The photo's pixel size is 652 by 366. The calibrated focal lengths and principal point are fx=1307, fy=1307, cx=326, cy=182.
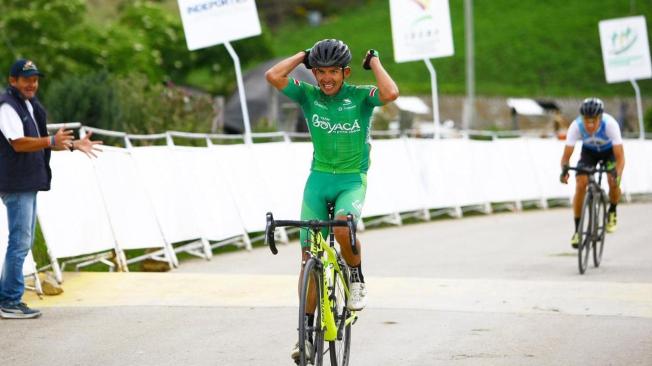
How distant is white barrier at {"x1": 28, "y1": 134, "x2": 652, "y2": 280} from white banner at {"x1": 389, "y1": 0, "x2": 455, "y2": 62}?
172 centimetres

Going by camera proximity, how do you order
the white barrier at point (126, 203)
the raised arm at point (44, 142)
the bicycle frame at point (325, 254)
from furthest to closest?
the white barrier at point (126, 203) < the raised arm at point (44, 142) < the bicycle frame at point (325, 254)

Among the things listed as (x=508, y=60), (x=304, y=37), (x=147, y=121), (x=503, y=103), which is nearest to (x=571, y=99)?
(x=503, y=103)

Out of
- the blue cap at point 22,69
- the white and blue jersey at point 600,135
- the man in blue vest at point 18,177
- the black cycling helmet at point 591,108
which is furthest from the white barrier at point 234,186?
the black cycling helmet at point 591,108

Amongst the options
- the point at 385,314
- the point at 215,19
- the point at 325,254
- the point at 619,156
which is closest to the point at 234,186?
the point at 215,19

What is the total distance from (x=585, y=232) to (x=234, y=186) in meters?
4.61

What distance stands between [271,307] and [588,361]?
135 inches

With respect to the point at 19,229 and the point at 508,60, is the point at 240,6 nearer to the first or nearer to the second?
the point at 19,229

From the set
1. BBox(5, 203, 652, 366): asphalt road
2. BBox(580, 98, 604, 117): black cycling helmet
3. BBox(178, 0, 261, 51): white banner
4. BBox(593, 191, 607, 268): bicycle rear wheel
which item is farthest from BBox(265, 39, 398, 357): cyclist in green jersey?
BBox(178, 0, 261, 51): white banner

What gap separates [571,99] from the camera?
276 feet

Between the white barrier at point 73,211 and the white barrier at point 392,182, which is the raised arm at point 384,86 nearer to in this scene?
the white barrier at point 73,211

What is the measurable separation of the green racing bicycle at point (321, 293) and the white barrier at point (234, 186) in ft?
16.4

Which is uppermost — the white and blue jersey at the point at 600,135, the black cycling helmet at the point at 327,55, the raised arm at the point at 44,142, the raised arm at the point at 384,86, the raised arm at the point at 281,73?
the black cycling helmet at the point at 327,55

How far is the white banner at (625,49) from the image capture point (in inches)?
1175

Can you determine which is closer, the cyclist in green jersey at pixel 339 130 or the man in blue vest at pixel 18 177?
the cyclist in green jersey at pixel 339 130
